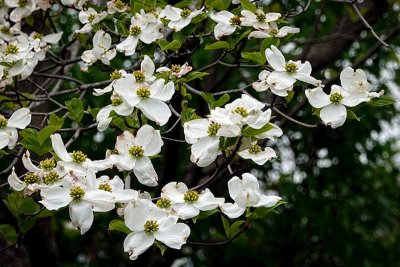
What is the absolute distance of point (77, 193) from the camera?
4.03ft

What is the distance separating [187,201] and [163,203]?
5cm

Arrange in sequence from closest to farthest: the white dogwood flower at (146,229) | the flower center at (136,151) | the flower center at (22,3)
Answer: the white dogwood flower at (146,229)
the flower center at (136,151)
the flower center at (22,3)

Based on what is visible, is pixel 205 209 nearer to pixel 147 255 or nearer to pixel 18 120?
pixel 18 120

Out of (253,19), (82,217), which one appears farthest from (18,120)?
(253,19)

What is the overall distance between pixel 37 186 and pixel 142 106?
265 millimetres

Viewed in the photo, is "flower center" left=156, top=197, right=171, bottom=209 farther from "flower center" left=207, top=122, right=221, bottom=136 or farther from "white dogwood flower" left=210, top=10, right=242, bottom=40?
"white dogwood flower" left=210, top=10, right=242, bottom=40

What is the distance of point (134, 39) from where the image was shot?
160cm

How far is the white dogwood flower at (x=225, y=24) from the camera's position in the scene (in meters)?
1.54

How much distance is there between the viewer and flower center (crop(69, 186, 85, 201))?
4.03 ft

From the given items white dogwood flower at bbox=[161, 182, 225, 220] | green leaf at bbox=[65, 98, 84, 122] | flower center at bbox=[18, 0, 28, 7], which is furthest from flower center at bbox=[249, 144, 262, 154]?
flower center at bbox=[18, 0, 28, 7]

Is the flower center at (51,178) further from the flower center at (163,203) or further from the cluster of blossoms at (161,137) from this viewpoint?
the flower center at (163,203)

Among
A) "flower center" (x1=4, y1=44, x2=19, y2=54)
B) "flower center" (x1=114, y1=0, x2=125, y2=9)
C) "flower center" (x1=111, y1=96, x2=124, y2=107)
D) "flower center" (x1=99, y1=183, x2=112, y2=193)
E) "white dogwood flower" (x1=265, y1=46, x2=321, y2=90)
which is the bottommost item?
"flower center" (x1=4, y1=44, x2=19, y2=54)

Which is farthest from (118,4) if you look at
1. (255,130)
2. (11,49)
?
(255,130)

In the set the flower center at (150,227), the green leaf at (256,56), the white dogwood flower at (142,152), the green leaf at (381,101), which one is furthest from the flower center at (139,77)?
the green leaf at (381,101)
